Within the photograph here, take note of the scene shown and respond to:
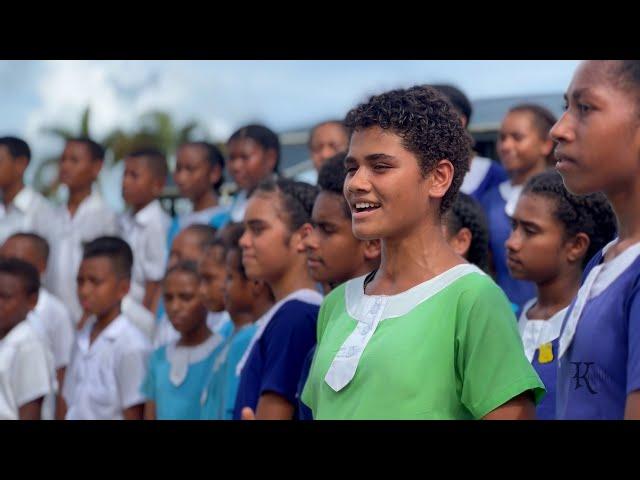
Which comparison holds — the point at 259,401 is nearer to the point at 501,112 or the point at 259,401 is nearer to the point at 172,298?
the point at 172,298

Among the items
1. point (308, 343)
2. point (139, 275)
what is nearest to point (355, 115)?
point (308, 343)

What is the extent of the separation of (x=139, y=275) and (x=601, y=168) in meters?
5.50

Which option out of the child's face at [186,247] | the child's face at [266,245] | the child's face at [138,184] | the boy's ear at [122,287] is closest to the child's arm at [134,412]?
the boy's ear at [122,287]

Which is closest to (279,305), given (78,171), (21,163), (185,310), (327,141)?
(185,310)

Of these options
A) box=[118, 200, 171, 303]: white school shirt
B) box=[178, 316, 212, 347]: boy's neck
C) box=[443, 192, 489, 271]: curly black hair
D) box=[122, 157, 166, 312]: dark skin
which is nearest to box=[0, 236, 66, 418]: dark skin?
box=[118, 200, 171, 303]: white school shirt

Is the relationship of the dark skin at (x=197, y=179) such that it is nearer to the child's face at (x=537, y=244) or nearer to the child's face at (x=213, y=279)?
the child's face at (x=213, y=279)

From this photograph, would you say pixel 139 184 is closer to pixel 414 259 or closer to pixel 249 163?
pixel 249 163

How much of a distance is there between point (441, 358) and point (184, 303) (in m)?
3.27

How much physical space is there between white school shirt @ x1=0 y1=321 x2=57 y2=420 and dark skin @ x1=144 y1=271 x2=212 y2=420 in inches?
26.8

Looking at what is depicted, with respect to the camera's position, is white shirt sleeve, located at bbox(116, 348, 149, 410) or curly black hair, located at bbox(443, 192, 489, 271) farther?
white shirt sleeve, located at bbox(116, 348, 149, 410)

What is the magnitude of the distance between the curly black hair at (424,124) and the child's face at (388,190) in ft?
0.09

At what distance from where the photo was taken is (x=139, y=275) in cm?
795

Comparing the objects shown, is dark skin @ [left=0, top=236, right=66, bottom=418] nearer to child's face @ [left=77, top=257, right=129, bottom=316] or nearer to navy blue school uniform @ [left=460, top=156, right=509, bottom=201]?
child's face @ [left=77, top=257, right=129, bottom=316]

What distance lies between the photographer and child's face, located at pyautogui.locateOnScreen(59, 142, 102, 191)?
8523 mm
